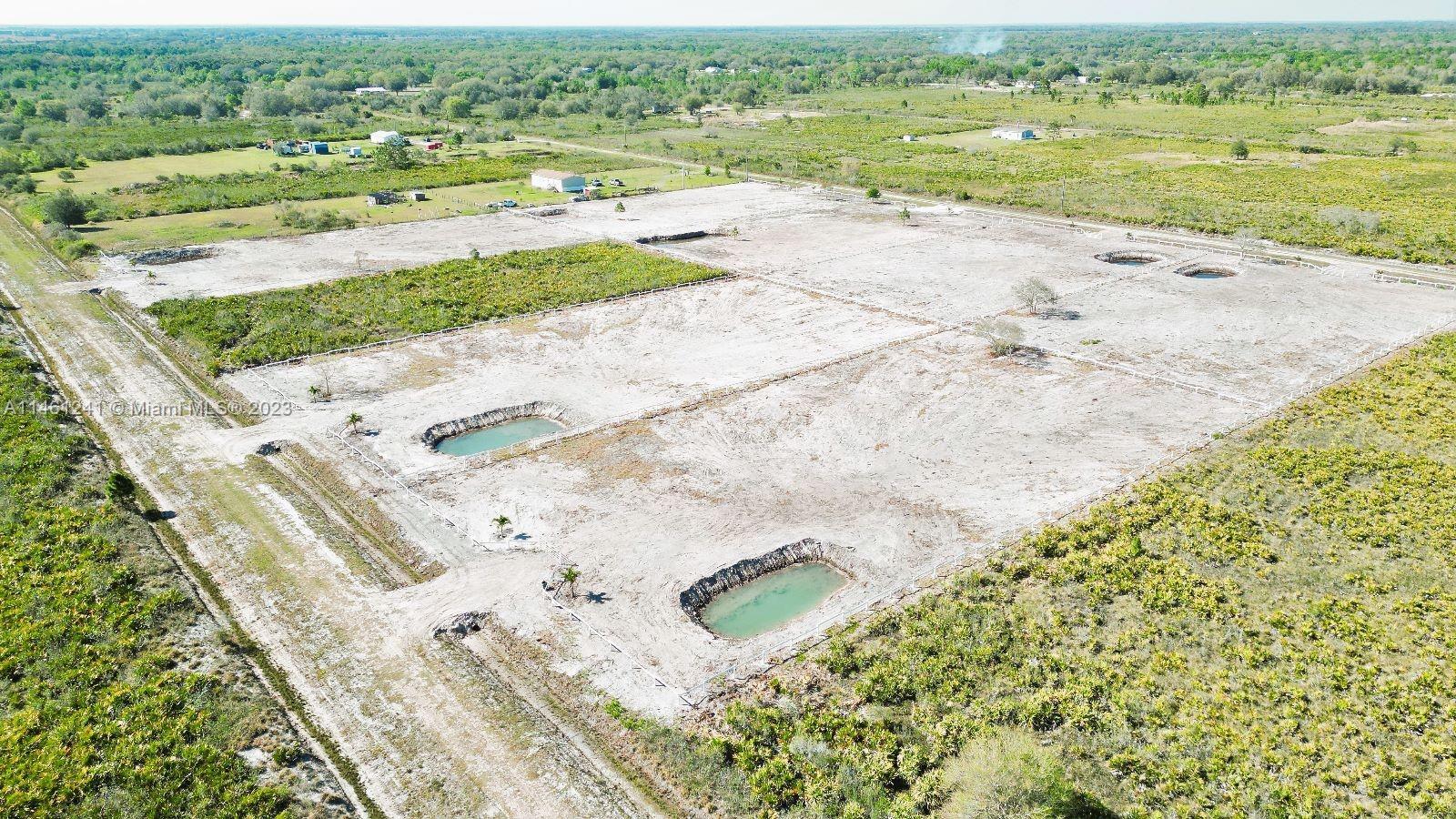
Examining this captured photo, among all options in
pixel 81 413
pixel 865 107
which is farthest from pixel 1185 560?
pixel 865 107

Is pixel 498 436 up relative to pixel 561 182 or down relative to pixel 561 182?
down

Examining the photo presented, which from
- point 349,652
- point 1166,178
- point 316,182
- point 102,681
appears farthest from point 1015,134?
point 102,681

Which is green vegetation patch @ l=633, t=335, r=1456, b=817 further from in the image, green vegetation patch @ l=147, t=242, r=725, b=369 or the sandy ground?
green vegetation patch @ l=147, t=242, r=725, b=369

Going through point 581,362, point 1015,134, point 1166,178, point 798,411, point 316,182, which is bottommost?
point 798,411

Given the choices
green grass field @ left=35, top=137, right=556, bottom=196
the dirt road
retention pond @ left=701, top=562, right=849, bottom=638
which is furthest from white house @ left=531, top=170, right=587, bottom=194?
retention pond @ left=701, top=562, right=849, bottom=638

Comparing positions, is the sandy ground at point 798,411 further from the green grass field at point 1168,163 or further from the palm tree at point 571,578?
the green grass field at point 1168,163

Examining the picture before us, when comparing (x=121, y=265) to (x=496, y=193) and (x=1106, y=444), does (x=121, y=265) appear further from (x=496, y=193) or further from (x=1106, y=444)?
(x=1106, y=444)

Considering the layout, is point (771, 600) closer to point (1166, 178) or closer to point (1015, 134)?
point (1166, 178)
